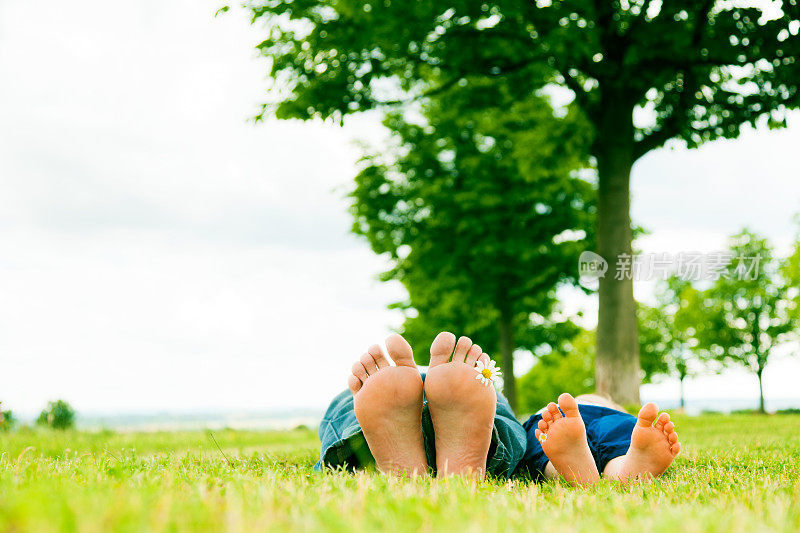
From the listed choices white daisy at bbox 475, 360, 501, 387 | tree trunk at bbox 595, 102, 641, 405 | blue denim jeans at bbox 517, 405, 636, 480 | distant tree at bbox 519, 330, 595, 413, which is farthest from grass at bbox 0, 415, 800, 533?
distant tree at bbox 519, 330, 595, 413

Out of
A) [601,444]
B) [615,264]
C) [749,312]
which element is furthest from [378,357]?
[749,312]

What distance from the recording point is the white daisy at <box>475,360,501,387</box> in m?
2.38

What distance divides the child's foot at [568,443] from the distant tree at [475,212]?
10.5 metres

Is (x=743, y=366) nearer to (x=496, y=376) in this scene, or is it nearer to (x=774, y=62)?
(x=774, y=62)

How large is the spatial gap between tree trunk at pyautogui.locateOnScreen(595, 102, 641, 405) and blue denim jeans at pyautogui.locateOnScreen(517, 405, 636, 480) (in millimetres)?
6491

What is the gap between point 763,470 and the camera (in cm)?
286

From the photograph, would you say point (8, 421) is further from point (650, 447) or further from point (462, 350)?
point (650, 447)

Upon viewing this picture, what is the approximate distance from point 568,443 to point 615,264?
24.7 feet

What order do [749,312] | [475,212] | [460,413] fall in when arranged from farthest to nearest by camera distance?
[749,312] → [475,212] → [460,413]

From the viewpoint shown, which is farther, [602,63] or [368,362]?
[602,63]

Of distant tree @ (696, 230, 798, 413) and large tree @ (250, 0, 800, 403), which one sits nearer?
large tree @ (250, 0, 800, 403)

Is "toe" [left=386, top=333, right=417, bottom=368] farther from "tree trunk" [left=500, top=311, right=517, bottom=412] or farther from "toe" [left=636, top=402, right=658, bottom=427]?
"tree trunk" [left=500, top=311, right=517, bottom=412]

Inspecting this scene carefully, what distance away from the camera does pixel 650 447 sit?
2.46 metres

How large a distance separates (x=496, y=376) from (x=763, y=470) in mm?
1382
